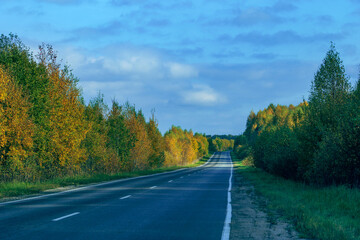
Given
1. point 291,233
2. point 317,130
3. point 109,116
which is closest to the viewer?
point 291,233

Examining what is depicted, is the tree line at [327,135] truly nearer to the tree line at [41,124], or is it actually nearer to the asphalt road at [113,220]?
the asphalt road at [113,220]

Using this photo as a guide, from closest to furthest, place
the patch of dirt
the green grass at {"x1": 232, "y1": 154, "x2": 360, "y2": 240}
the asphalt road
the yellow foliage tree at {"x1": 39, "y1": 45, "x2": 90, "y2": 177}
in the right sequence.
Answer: the asphalt road
the patch of dirt
the green grass at {"x1": 232, "y1": 154, "x2": 360, "y2": 240}
the yellow foliage tree at {"x1": 39, "y1": 45, "x2": 90, "y2": 177}

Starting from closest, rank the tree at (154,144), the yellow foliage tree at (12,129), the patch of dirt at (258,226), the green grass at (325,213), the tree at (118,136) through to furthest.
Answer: the patch of dirt at (258,226), the green grass at (325,213), the yellow foliage tree at (12,129), the tree at (118,136), the tree at (154,144)

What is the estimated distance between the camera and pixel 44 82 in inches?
1037

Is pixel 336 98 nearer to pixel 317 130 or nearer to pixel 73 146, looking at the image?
pixel 317 130

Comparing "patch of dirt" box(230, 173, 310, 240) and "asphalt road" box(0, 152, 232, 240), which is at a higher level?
"asphalt road" box(0, 152, 232, 240)

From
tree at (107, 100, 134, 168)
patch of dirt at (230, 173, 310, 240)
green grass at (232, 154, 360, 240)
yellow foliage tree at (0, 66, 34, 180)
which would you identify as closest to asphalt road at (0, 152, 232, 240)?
patch of dirt at (230, 173, 310, 240)

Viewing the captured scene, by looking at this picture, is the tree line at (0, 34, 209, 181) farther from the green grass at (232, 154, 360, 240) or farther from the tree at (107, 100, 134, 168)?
the green grass at (232, 154, 360, 240)

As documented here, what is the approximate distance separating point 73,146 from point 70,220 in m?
18.8

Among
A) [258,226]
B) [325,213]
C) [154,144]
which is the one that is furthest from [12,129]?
[154,144]

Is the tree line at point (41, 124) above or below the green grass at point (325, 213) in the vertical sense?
above

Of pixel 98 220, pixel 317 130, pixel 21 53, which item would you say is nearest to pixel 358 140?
pixel 317 130

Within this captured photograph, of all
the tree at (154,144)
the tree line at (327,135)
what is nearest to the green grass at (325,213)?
the tree line at (327,135)

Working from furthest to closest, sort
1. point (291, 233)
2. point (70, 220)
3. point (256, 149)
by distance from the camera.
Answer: point (256, 149) < point (70, 220) < point (291, 233)
